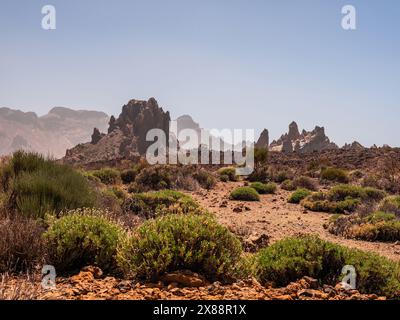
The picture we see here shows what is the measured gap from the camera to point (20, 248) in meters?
6.27

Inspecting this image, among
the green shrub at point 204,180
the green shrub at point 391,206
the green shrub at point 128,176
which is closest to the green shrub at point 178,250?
the green shrub at point 391,206

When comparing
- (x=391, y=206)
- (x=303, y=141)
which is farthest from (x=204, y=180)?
(x=303, y=141)

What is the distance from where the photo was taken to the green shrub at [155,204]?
41.4 ft

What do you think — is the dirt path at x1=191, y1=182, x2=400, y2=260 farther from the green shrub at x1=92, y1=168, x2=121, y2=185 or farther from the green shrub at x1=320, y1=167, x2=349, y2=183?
the green shrub at x1=320, y1=167, x2=349, y2=183

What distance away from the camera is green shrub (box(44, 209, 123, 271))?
6.21 meters

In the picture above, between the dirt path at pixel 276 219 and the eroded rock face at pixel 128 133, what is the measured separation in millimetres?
55740

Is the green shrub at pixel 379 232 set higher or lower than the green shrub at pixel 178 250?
lower

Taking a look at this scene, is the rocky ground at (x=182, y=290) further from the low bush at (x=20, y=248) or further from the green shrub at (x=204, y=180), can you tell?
the green shrub at (x=204, y=180)

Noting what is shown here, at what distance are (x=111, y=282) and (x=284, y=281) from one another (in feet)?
7.58

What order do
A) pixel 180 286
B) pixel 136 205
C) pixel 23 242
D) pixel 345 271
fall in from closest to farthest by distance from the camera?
pixel 180 286 → pixel 345 271 → pixel 23 242 → pixel 136 205
